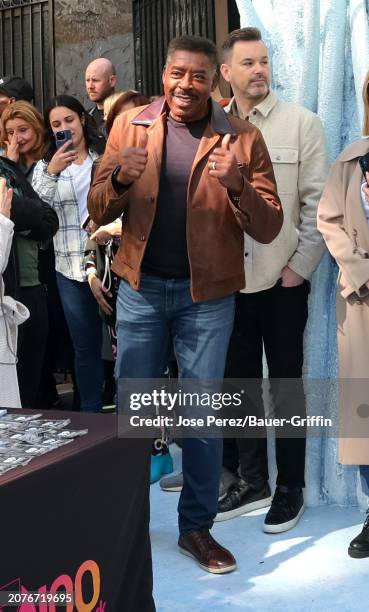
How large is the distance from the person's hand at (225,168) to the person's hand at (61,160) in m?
1.51

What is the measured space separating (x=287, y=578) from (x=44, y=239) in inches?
73.0

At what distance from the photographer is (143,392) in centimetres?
330

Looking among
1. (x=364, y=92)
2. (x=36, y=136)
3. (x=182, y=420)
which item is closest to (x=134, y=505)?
(x=182, y=420)

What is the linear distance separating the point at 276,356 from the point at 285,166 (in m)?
0.80

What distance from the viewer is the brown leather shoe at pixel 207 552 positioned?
125 inches

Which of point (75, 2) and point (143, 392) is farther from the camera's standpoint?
point (75, 2)

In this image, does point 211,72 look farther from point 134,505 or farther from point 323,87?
point 134,505

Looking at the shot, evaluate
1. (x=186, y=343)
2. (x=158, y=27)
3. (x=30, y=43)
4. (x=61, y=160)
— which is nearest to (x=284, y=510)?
(x=186, y=343)

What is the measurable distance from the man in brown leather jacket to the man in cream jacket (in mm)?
412

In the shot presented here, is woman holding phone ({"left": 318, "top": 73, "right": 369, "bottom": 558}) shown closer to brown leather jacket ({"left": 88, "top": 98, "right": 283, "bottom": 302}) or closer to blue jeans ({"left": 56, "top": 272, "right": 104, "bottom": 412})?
brown leather jacket ({"left": 88, "top": 98, "right": 283, "bottom": 302})

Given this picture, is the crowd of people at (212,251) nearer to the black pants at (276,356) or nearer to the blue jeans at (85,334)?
the black pants at (276,356)

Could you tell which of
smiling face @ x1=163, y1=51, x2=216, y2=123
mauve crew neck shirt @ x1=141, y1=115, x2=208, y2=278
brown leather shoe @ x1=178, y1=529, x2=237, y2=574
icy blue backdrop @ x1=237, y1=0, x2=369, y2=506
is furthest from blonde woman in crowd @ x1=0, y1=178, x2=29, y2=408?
icy blue backdrop @ x1=237, y1=0, x2=369, y2=506

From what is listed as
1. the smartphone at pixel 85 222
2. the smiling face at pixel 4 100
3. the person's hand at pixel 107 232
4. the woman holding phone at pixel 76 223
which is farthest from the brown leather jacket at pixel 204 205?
the smiling face at pixel 4 100

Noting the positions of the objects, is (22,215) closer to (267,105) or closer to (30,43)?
(267,105)
